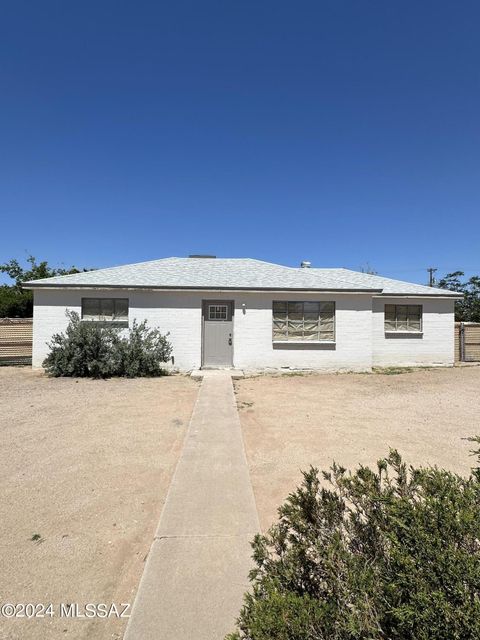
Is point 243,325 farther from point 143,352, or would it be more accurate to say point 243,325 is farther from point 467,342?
point 467,342

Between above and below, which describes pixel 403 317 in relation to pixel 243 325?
above

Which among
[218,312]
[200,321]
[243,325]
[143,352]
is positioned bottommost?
[143,352]

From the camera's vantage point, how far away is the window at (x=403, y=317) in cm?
1465

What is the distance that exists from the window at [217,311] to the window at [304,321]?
1947mm

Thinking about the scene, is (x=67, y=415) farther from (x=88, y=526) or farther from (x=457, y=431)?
(x=457, y=431)

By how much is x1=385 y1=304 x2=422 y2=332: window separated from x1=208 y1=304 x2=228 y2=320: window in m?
7.19

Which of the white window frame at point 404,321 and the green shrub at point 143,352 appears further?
the white window frame at point 404,321

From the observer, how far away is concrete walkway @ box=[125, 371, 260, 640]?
2.06 metres

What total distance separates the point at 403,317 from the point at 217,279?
8.31 m

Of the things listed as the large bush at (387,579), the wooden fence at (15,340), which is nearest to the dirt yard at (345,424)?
the large bush at (387,579)

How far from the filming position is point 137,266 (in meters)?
15.5

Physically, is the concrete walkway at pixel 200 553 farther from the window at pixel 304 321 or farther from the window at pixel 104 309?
the window at pixel 104 309

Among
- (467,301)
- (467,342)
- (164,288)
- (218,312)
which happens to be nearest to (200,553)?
(218,312)

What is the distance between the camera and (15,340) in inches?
555
